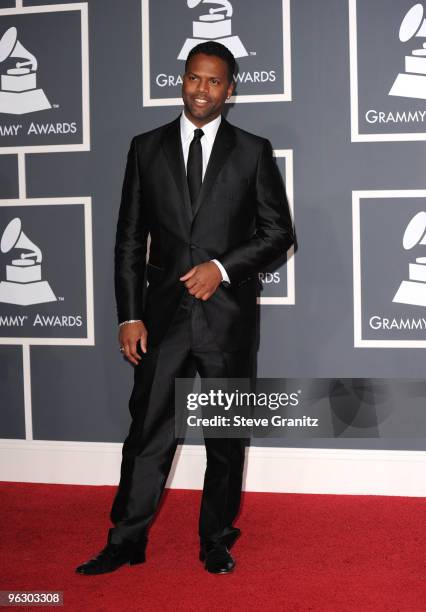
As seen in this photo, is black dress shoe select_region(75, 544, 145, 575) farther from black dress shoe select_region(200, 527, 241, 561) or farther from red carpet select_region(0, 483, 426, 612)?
black dress shoe select_region(200, 527, 241, 561)

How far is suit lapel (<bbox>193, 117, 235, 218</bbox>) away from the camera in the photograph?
105 inches

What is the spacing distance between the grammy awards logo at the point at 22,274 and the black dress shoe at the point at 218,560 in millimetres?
1622

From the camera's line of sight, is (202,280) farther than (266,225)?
No

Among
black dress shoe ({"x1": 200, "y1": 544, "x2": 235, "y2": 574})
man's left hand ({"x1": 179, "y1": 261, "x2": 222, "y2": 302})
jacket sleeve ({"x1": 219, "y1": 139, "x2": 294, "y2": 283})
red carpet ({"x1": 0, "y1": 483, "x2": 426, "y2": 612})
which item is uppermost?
→ jacket sleeve ({"x1": 219, "y1": 139, "x2": 294, "y2": 283})

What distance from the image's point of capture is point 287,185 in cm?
352

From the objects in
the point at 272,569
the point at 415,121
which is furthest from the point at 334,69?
the point at 272,569

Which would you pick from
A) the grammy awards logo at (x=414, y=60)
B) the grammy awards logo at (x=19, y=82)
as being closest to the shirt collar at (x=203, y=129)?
the grammy awards logo at (x=414, y=60)

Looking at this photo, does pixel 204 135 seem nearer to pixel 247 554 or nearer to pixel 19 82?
pixel 19 82

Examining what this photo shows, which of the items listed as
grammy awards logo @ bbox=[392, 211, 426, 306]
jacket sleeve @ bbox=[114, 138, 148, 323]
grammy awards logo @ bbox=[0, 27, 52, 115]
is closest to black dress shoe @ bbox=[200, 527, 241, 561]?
jacket sleeve @ bbox=[114, 138, 148, 323]

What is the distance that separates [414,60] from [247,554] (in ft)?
7.55

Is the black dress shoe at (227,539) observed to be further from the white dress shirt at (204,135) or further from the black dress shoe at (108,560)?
the white dress shirt at (204,135)

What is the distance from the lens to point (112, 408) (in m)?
3.74

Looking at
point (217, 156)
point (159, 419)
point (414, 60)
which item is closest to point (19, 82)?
point (217, 156)

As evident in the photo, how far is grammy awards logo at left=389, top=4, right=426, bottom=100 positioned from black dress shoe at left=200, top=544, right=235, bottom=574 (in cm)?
217
